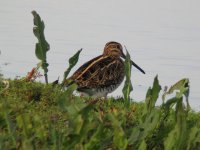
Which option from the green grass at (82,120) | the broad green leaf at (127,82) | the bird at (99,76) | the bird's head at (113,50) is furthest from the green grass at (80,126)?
the bird's head at (113,50)

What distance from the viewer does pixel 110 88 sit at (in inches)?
434

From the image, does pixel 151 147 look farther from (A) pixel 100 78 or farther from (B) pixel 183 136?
(A) pixel 100 78

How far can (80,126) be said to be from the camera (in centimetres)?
627

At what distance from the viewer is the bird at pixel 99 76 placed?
Answer: 34.8 feet

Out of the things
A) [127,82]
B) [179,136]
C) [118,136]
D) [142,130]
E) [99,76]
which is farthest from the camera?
[99,76]

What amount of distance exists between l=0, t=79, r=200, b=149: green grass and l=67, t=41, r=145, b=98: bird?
1028mm

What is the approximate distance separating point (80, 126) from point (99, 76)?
4.72m

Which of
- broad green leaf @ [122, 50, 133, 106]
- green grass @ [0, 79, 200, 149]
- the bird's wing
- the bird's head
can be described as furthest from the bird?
broad green leaf @ [122, 50, 133, 106]

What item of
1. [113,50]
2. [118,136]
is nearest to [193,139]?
[118,136]

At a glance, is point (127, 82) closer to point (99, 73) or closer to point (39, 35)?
point (39, 35)

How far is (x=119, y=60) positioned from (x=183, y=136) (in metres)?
5.17

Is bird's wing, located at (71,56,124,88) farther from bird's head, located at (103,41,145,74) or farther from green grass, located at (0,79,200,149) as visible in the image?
green grass, located at (0,79,200,149)

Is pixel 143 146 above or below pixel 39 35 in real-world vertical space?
below

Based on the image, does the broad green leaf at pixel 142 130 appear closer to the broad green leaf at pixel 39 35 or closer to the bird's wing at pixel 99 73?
the broad green leaf at pixel 39 35
